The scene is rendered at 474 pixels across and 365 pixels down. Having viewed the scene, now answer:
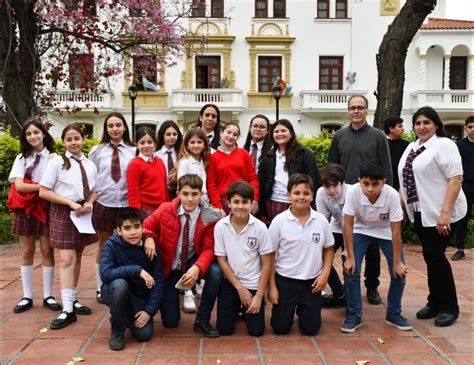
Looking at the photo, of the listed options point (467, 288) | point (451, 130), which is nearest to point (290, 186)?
point (467, 288)

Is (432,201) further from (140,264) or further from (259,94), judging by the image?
(259,94)

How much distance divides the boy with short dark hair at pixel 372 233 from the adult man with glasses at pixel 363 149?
24.5 inches

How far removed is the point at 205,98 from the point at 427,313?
19093 mm

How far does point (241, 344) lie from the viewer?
354cm

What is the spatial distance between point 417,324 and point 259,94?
761 inches

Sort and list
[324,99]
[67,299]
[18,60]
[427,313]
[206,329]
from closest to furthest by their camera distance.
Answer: [206,329] < [67,299] < [427,313] < [18,60] < [324,99]

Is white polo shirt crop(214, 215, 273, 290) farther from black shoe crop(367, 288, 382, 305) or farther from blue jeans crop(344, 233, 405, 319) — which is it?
black shoe crop(367, 288, 382, 305)

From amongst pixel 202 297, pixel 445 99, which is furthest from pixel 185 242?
pixel 445 99

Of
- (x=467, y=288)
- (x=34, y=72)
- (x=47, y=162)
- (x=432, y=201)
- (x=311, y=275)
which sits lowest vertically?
(x=467, y=288)

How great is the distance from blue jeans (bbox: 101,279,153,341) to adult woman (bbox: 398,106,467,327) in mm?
2297

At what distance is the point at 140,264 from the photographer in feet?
12.2

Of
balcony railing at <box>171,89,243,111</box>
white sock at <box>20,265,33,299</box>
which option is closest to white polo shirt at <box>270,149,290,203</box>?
white sock at <box>20,265,33,299</box>

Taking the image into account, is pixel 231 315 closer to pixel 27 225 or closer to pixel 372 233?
pixel 372 233

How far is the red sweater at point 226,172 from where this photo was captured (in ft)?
14.7
